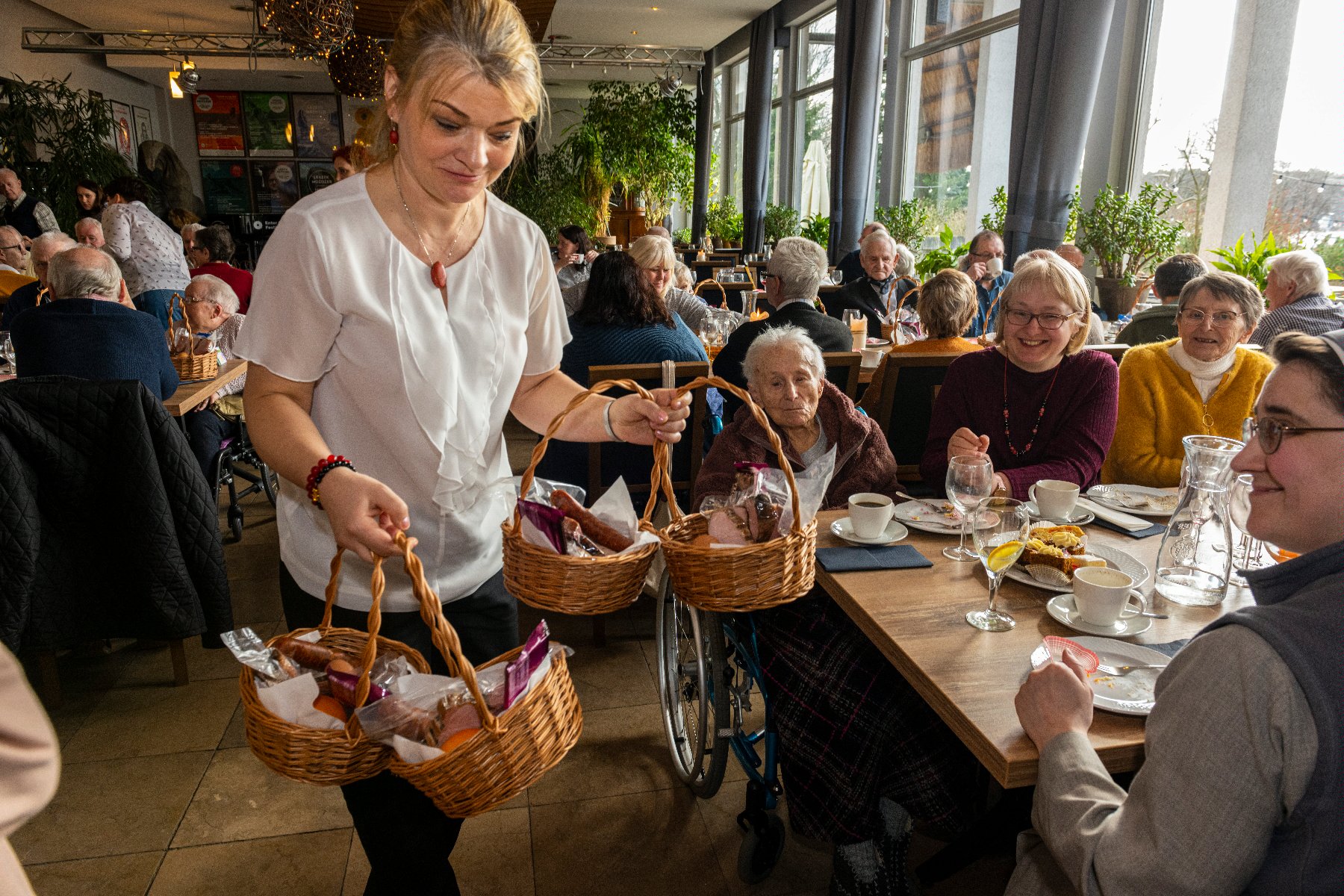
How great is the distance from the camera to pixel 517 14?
1.26 meters

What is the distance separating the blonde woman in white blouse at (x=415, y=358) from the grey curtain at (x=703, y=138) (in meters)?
12.9

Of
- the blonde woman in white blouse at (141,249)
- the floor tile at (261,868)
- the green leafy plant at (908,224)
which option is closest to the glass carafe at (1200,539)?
the floor tile at (261,868)

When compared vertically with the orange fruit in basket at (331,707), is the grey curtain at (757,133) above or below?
above

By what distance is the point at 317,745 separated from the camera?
0.98 m

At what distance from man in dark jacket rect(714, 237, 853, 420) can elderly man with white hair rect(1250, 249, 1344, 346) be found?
1594 millimetres

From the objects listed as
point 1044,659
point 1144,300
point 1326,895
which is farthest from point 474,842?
point 1144,300

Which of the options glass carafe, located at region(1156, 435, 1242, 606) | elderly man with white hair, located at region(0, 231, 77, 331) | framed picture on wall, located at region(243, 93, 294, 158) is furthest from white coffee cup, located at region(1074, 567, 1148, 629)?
framed picture on wall, located at region(243, 93, 294, 158)

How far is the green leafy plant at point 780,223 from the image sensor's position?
437 inches

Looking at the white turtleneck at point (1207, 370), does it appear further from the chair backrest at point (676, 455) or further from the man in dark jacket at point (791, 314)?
the chair backrest at point (676, 455)

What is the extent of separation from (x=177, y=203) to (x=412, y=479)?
1649 cm

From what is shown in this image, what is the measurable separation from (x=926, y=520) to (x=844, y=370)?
1093 mm

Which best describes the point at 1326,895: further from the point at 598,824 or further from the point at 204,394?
the point at 204,394

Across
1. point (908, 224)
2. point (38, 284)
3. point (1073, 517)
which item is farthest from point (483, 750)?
point (908, 224)

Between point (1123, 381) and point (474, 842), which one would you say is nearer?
point (474, 842)
